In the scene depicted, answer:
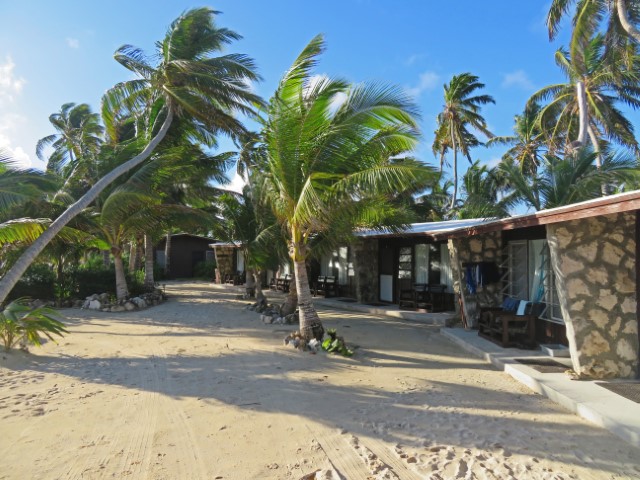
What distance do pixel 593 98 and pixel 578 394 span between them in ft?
56.6

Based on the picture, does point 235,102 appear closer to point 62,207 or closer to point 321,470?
point 62,207

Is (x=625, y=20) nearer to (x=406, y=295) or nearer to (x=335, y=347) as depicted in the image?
(x=406, y=295)

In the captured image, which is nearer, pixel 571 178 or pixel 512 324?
pixel 512 324

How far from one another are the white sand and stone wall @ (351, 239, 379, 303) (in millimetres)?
6714

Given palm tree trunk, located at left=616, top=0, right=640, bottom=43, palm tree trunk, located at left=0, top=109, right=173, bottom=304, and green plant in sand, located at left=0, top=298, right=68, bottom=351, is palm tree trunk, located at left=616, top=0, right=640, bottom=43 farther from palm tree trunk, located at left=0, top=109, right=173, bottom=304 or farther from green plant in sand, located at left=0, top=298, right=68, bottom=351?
green plant in sand, located at left=0, top=298, right=68, bottom=351

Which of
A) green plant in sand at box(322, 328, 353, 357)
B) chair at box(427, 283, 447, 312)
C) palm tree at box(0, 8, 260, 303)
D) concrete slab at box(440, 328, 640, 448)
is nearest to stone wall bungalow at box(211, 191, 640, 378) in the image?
chair at box(427, 283, 447, 312)

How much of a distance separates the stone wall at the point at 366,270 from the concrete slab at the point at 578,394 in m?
7.08

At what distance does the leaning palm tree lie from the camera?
687 centimetres

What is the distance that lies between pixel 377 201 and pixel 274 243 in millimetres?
4402

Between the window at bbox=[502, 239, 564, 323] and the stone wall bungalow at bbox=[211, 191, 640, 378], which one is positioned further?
the window at bbox=[502, 239, 564, 323]

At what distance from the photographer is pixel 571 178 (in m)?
9.52

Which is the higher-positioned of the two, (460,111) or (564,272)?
(460,111)

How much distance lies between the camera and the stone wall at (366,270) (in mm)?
14445

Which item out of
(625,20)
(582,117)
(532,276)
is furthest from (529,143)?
(532,276)
